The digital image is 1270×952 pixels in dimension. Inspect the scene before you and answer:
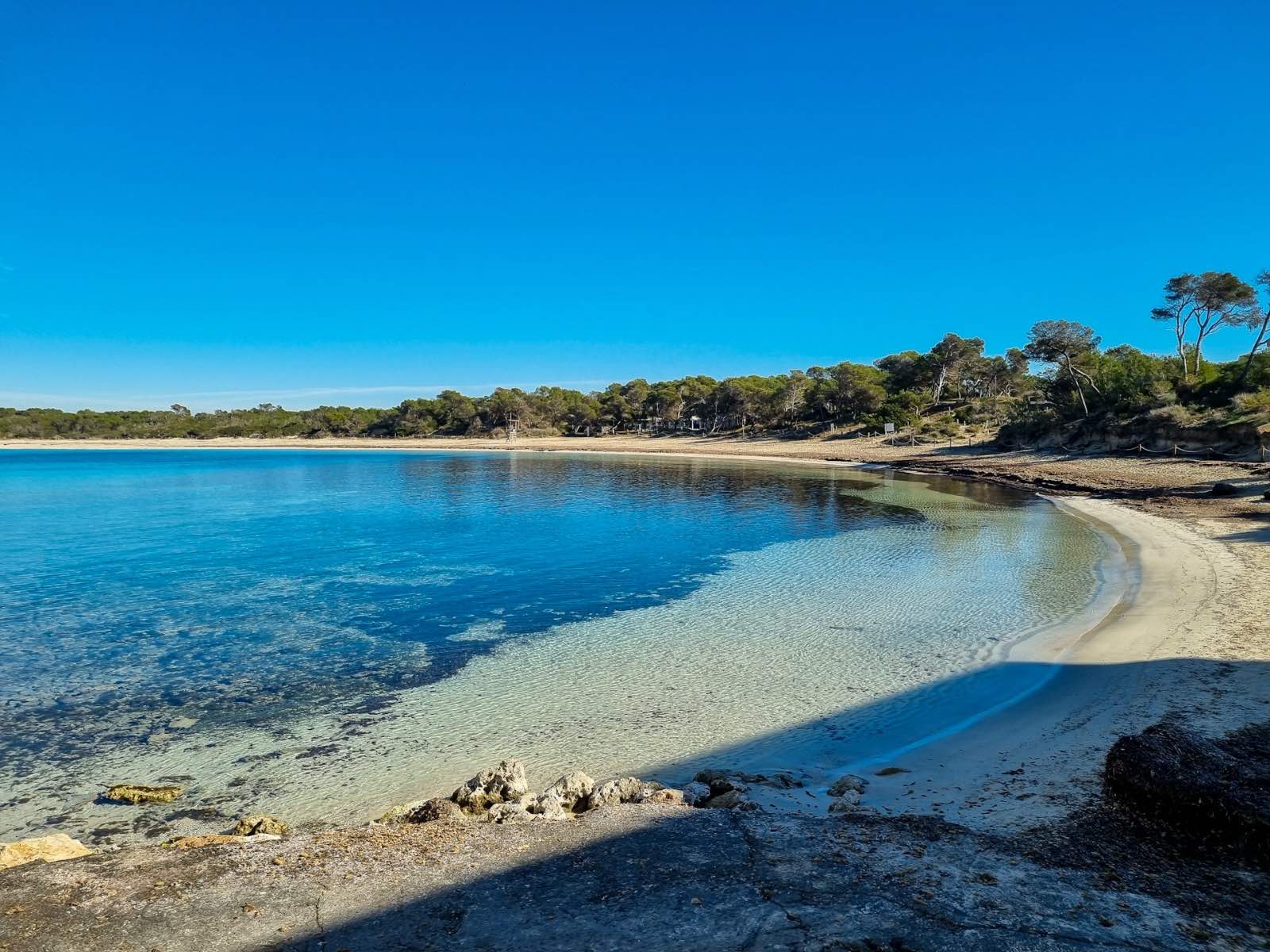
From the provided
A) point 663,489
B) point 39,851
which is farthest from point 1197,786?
point 663,489

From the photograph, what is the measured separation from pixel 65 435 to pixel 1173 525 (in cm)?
16050

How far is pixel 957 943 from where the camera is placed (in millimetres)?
3264

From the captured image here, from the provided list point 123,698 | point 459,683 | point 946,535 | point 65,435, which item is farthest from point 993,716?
point 65,435

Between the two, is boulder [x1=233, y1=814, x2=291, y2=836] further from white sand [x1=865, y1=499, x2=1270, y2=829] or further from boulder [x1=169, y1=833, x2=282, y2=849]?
white sand [x1=865, y1=499, x2=1270, y2=829]

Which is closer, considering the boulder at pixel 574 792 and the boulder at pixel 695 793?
the boulder at pixel 574 792

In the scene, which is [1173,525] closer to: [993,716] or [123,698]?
[993,716]

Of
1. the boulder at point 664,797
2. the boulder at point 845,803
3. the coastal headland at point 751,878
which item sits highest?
the coastal headland at point 751,878

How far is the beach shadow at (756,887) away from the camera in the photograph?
342 centimetres

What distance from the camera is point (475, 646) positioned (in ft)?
37.0

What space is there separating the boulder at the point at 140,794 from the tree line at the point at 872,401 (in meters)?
42.7

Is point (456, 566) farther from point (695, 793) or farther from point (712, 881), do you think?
point (712, 881)

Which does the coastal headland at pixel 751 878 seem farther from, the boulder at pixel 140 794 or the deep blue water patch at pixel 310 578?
the deep blue water patch at pixel 310 578

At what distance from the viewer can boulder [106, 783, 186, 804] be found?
21.0ft

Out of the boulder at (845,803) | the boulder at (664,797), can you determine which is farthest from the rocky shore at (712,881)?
the boulder at (845,803)
